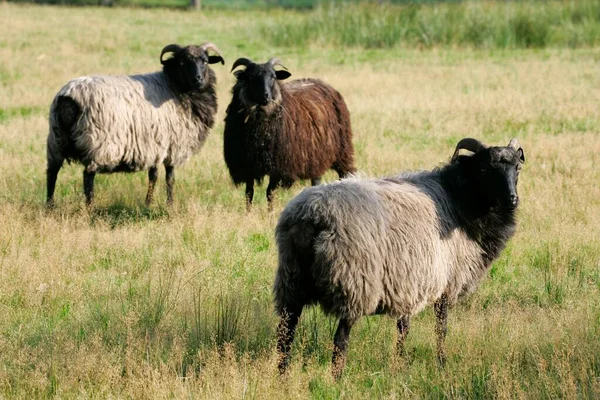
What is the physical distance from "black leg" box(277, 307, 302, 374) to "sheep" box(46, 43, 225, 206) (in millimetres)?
4741

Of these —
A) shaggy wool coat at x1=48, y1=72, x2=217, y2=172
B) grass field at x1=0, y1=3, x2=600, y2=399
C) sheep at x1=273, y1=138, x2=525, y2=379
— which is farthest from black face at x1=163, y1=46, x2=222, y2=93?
sheep at x1=273, y1=138, x2=525, y2=379

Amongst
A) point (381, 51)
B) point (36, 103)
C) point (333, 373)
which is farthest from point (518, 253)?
point (381, 51)

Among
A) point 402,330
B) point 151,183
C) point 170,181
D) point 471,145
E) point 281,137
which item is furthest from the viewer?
point 170,181

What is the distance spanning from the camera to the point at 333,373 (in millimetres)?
5820

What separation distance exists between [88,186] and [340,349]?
521cm

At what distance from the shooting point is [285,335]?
19.0 ft

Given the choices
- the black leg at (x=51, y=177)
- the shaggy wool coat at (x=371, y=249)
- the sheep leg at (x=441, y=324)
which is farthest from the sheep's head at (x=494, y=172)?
the black leg at (x=51, y=177)

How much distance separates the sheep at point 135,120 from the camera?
32.2 feet

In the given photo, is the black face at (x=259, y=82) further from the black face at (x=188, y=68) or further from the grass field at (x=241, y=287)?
the grass field at (x=241, y=287)

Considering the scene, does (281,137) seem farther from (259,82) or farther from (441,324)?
(441,324)

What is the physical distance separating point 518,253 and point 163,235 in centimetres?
366

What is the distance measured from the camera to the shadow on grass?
9781 mm

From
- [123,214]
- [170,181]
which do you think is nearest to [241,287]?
[123,214]

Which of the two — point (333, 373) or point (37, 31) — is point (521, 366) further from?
point (37, 31)
